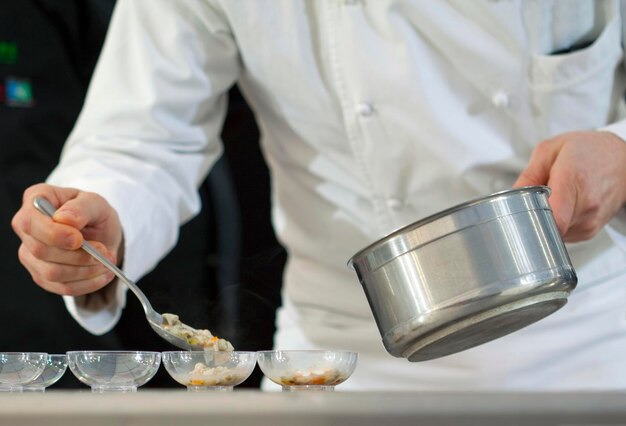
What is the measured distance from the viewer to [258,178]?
2.96m

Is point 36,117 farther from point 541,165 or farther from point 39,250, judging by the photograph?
point 541,165

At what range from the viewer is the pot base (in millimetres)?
992

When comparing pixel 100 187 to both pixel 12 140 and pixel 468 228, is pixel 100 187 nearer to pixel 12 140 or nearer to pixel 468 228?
pixel 468 228

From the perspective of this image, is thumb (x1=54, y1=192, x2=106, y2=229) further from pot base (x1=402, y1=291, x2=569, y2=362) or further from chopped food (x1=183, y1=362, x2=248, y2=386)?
pot base (x1=402, y1=291, x2=569, y2=362)

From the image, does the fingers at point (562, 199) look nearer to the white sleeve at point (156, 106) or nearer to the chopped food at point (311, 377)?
the chopped food at point (311, 377)

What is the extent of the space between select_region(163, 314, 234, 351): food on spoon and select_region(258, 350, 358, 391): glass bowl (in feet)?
0.40

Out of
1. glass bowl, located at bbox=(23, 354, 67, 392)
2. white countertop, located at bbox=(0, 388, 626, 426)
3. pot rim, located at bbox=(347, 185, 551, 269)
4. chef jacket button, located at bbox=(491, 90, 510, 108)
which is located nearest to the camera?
white countertop, located at bbox=(0, 388, 626, 426)

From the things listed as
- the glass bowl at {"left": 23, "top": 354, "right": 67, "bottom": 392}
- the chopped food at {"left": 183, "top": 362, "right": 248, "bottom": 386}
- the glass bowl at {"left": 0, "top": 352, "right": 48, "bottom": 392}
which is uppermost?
the chopped food at {"left": 183, "top": 362, "right": 248, "bottom": 386}

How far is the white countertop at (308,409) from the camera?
665mm

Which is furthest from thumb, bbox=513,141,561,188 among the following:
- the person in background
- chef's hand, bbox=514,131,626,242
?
the person in background

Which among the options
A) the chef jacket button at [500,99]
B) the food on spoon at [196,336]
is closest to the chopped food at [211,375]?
the food on spoon at [196,336]

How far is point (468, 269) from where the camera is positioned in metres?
0.97

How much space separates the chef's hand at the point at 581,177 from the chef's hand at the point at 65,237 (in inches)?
24.8

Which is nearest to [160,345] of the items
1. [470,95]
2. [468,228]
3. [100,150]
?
[100,150]
